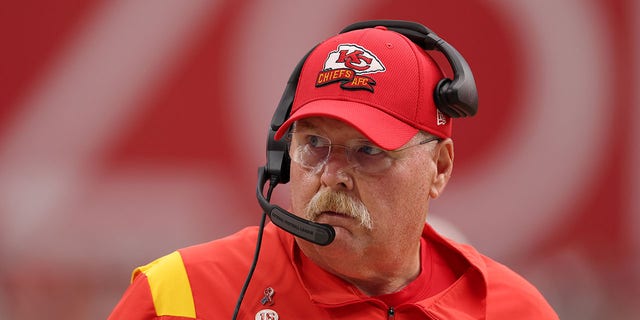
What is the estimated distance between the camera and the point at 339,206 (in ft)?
4.71

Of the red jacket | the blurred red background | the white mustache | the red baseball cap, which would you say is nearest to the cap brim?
the red baseball cap

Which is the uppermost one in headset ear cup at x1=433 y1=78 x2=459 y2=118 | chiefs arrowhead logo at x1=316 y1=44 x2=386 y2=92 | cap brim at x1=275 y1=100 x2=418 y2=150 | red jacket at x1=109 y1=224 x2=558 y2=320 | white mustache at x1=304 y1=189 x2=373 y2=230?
chiefs arrowhead logo at x1=316 y1=44 x2=386 y2=92

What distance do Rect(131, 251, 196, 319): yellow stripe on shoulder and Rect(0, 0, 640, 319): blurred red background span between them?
0.71 m

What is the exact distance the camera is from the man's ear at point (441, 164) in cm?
157

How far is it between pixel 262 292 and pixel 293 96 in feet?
1.12

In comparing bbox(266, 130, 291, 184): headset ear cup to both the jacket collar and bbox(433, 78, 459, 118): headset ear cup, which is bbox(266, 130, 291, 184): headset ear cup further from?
bbox(433, 78, 459, 118): headset ear cup

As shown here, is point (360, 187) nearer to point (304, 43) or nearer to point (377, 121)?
point (377, 121)

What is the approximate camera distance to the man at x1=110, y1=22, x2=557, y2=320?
1449 mm

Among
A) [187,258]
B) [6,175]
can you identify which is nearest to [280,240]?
[187,258]

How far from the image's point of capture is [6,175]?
7.07 feet

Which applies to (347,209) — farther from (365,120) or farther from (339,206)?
(365,120)

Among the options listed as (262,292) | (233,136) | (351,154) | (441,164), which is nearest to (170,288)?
(262,292)

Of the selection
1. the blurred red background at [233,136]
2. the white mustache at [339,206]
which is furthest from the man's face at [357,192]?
the blurred red background at [233,136]

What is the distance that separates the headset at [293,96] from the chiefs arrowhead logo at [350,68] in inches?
3.6
